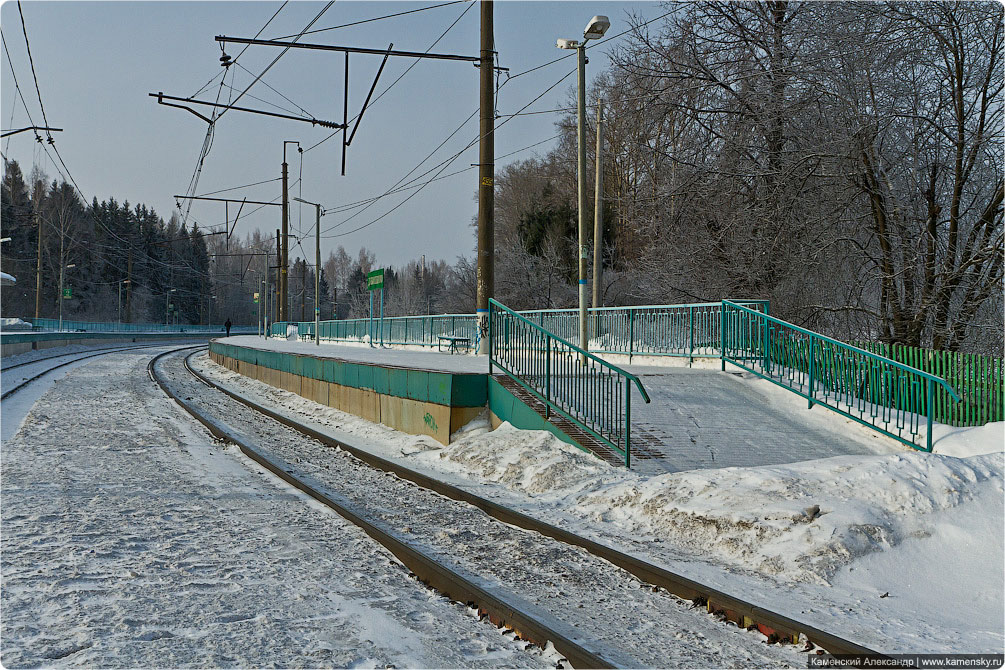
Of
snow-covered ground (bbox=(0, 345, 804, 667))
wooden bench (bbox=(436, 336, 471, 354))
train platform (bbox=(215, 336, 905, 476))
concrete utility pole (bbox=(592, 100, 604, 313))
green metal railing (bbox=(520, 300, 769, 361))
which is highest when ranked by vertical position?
concrete utility pole (bbox=(592, 100, 604, 313))

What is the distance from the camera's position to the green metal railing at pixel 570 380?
9.27m

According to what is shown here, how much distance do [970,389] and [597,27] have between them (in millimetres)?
8763

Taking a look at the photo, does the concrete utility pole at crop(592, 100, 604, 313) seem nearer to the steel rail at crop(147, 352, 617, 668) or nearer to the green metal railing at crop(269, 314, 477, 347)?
the green metal railing at crop(269, 314, 477, 347)

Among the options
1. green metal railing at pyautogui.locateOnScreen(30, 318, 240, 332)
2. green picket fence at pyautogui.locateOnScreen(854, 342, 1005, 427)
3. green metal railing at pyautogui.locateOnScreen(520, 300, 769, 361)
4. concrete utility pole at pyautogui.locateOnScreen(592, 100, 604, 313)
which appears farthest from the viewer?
green metal railing at pyautogui.locateOnScreen(30, 318, 240, 332)

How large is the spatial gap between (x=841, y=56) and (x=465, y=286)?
3698cm

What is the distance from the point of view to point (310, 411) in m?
16.6

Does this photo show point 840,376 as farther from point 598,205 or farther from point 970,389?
point 598,205

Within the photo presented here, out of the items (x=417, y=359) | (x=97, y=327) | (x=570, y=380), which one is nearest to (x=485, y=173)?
(x=417, y=359)

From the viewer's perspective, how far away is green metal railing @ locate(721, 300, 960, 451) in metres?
10.7

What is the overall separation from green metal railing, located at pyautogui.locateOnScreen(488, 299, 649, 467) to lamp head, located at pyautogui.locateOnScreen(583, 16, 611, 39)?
197 inches

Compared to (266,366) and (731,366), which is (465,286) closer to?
(266,366)

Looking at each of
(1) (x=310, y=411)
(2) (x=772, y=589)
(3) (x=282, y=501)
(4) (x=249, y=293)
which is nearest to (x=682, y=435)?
(2) (x=772, y=589)

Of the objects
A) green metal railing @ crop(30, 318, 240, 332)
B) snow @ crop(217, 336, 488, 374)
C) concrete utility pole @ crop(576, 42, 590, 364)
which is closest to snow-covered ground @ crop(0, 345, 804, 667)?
snow @ crop(217, 336, 488, 374)

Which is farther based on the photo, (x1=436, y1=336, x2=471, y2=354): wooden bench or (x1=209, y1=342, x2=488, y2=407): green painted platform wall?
(x1=436, y1=336, x2=471, y2=354): wooden bench
